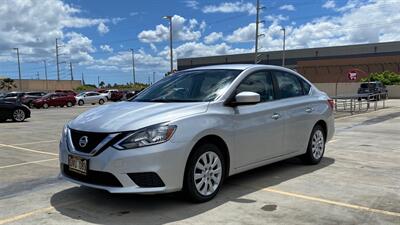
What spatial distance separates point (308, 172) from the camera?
7.37m

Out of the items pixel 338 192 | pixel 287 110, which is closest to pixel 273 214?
pixel 338 192

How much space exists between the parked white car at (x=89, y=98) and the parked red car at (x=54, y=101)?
117 inches

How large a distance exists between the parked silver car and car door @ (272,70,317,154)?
17mm

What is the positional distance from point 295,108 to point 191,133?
8.33 ft

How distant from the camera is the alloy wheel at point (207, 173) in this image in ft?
18.0

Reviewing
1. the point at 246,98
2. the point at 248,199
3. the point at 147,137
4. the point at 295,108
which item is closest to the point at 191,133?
the point at 147,137

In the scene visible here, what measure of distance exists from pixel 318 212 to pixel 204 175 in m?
1.39

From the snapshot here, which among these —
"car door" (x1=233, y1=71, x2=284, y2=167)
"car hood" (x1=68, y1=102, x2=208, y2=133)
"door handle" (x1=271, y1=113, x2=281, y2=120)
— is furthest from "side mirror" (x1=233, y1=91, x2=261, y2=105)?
"door handle" (x1=271, y1=113, x2=281, y2=120)

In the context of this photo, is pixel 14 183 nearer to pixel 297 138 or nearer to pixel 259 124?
pixel 259 124

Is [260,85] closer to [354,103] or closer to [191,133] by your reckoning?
[191,133]

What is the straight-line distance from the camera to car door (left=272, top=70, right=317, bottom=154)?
711 cm

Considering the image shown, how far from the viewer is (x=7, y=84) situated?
94062 mm

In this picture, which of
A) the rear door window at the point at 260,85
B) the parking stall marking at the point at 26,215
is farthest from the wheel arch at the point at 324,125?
the parking stall marking at the point at 26,215

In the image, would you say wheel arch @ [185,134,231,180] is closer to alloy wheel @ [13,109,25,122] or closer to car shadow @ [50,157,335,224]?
car shadow @ [50,157,335,224]
